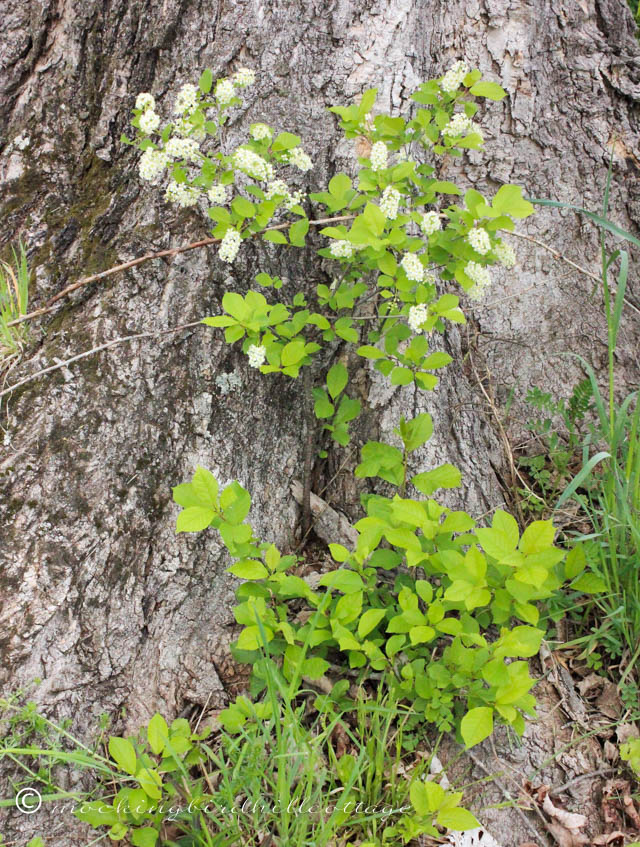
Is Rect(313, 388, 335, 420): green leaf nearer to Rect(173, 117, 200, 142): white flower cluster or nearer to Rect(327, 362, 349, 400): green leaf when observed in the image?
Rect(327, 362, 349, 400): green leaf

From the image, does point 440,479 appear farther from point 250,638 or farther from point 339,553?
point 250,638

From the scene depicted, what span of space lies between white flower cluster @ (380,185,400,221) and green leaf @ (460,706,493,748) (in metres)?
1.14

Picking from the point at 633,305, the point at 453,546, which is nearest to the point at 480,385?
the point at 633,305

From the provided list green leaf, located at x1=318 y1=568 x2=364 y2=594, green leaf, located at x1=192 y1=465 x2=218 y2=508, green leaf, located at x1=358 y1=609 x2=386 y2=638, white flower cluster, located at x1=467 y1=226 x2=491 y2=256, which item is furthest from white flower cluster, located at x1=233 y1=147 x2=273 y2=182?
green leaf, located at x1=358 y1=609 x2=386 y2=638

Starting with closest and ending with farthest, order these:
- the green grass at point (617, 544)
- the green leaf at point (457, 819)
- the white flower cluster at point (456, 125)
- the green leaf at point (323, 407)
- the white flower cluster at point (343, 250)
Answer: the green leaf at point (457, 819)
the white flower cluster at point (456, 125)
the white flower cluster at point (343, 250)
the green grass at point (617, 544)
the green leaf at point (323, 407)

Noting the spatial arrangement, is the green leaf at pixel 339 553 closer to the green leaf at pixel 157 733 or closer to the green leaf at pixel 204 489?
the green leaf at pixel 204 489

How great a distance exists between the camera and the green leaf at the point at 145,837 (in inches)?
53.7

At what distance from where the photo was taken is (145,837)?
1367 mm

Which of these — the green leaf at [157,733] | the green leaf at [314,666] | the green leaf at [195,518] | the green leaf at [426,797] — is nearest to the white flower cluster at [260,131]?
the green leaf at [195,518]

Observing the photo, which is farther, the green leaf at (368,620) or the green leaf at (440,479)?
the green leaf at (440,479)

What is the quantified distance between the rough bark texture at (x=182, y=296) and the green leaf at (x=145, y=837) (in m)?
0.31

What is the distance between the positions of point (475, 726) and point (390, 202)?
3.91 feet

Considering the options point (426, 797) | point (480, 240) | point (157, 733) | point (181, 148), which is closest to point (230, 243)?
point (181, 148)

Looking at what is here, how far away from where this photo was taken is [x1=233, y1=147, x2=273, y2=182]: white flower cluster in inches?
59.9
